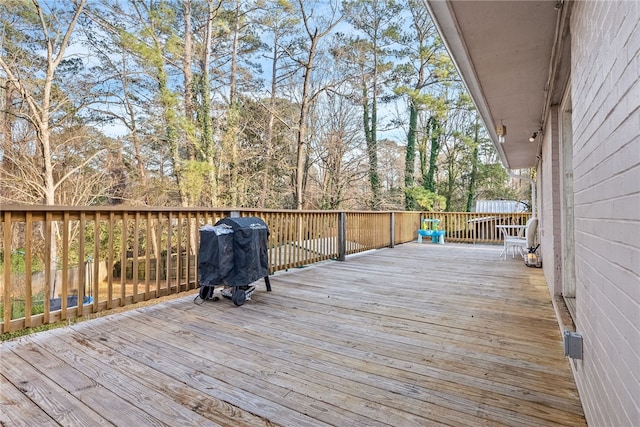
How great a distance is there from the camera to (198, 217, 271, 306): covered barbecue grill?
329 cm

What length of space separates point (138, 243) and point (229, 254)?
3.38 feet

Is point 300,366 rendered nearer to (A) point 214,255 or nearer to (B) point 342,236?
(A) point 214,255

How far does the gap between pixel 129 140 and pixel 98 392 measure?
10298 millimetres

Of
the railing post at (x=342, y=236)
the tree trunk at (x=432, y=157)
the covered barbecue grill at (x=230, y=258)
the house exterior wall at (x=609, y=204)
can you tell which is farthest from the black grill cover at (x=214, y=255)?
the tree trunk at (x=432, y=157)

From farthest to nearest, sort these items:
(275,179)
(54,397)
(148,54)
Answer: (275,179), (148,54), (54,397)

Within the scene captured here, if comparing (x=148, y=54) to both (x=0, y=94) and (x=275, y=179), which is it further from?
(x=275, y=179)

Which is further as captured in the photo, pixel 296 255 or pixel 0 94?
pixel 0 94

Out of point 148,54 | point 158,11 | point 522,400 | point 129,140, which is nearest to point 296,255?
point 522,400

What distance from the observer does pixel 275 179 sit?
519 inches

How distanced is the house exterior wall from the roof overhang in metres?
0.40

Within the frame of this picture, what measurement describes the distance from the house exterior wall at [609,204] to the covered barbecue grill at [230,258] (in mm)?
2648

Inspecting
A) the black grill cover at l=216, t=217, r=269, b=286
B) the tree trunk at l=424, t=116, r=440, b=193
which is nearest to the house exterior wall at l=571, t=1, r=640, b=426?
the black grill cover at l=216, t=217, r=269, b=286

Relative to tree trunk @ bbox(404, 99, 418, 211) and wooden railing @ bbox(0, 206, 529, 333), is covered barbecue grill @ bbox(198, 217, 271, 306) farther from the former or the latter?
tree trunk @ bbox(404, 99, 418, 211)

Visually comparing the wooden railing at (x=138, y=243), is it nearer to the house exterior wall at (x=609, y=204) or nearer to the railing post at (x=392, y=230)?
the railing post at (x=392, y=230)
